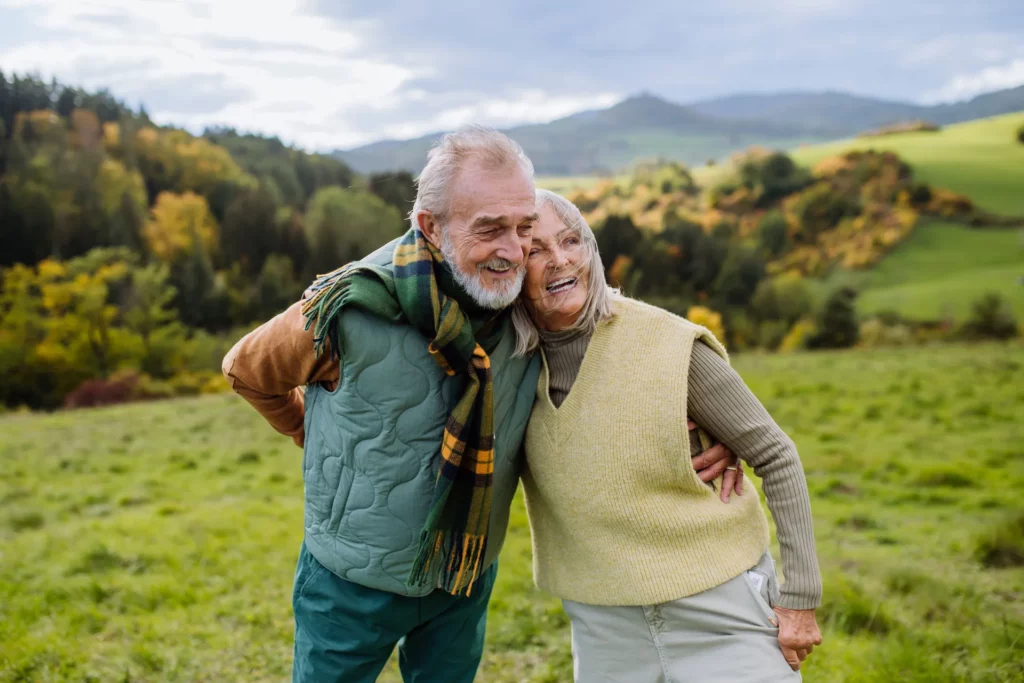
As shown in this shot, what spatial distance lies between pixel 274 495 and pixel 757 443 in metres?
7.35

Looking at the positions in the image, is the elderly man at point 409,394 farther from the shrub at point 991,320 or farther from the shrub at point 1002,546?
the shrub at point 991,320

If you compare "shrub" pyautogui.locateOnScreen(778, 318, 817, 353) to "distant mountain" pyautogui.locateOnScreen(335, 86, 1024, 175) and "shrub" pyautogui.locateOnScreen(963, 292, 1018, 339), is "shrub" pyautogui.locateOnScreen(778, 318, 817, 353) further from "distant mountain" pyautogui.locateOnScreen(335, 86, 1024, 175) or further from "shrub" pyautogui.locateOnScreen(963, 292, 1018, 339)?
"distant mountain" pyautogui.locateOnScreen(335, 86, 1024, 175)

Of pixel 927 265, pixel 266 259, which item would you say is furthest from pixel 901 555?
pixel 266 259

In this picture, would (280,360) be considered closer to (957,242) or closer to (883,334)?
(883,334)

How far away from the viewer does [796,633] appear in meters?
1.96

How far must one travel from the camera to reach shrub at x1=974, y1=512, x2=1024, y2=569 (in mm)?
5109

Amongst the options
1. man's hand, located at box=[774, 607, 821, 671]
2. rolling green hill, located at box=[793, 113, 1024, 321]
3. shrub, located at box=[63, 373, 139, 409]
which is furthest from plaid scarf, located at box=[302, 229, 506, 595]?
rolling green hill, located at box=[793, 113, 1024, 321]

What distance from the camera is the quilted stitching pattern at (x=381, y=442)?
195 centimetres

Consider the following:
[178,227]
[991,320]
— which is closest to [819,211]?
[991,320]

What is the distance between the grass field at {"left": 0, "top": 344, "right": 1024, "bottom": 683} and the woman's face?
7.81ft

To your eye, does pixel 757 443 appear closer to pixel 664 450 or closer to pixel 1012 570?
pixel 664 450

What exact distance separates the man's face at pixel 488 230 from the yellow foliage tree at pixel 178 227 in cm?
4393

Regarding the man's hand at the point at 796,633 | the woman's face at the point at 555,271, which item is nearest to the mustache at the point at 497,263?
the woman's face at the point at 555,271

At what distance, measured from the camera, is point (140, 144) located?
46.5m
